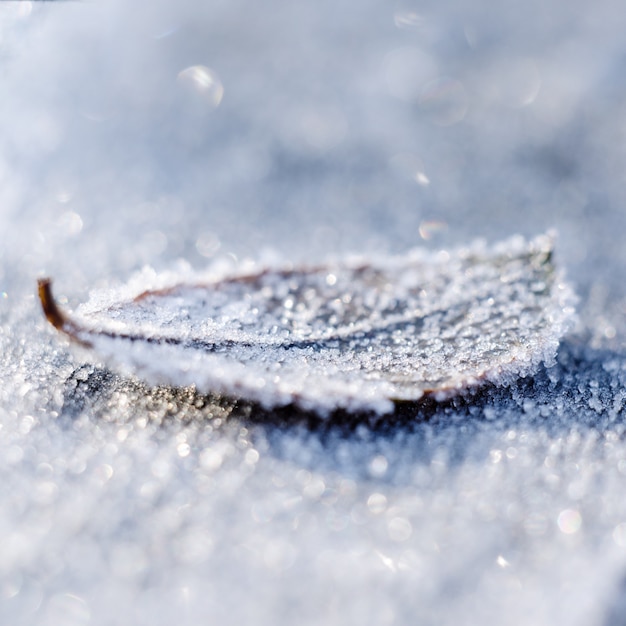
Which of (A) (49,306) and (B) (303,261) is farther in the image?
(B) (303,261)

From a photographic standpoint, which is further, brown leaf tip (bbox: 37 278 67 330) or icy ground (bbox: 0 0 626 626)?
brown leaf tip (bbox: 37 278 67 330)

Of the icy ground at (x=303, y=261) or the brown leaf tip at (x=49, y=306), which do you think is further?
the brown leaf tip at (x=49, y=306)

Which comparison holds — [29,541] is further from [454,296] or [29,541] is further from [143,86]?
[143,86]

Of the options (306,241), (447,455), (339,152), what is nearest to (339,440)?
(447,455)
